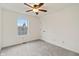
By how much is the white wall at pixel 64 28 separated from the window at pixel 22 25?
1585 mm

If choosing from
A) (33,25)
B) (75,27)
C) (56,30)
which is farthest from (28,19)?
(75,27)

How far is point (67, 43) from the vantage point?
4.07m

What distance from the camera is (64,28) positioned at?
165 inches

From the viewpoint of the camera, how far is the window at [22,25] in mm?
5330

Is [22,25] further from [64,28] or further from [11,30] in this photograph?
[64,28]

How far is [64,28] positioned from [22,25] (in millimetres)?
2887

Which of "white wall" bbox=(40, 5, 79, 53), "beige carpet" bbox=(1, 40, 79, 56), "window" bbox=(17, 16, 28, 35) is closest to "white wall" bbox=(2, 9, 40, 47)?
"window" bbox=(17, 16, 28, 35)

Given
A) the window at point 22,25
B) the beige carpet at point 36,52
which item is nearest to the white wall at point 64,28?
the beige carpet at point 36,52

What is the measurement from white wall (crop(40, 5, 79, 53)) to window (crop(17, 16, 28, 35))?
1.59m

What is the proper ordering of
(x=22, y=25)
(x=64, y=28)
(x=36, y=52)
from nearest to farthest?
(x=36, y=52) < (x=64, y=28) < (x=22, y=25)

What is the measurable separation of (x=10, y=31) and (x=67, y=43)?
3.22 meters

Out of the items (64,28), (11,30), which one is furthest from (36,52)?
(11,30)

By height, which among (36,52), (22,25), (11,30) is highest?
(22,25)

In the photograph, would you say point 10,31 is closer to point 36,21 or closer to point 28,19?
point 28,19
